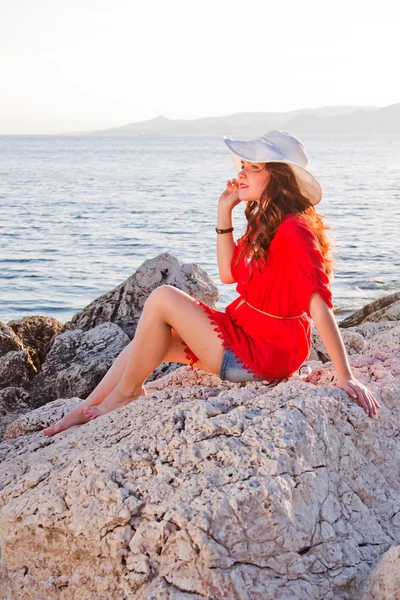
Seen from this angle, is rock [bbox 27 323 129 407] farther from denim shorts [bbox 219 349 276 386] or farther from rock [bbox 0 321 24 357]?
denim shorts [bbox 219 349 276 386]

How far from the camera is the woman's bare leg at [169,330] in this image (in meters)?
3.91

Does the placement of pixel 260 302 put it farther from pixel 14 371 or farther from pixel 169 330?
pixel 14 371

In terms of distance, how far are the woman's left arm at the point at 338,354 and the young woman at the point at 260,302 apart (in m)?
0.13

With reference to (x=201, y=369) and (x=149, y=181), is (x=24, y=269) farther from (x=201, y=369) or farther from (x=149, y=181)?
(x=149, y=181)

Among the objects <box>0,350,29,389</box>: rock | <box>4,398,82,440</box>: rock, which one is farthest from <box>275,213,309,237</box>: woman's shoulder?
<box>0,350,29,389</box>: rock

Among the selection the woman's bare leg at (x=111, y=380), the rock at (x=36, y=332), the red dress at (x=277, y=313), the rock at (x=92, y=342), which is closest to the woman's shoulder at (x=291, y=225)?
the red dress at (x=277, y=313)

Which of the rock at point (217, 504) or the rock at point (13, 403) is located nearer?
the rock at point (217, 504)

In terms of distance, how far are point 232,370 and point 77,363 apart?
271 cm

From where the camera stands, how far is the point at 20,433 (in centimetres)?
457

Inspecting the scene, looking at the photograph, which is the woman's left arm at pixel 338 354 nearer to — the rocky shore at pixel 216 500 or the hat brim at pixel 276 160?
the rocky shore at pixel 216 500

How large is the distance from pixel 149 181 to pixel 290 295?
35370mm

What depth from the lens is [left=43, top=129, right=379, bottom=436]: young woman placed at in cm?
384

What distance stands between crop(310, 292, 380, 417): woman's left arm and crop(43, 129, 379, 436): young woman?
133mm

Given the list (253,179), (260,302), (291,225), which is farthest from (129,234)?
(291,225)
